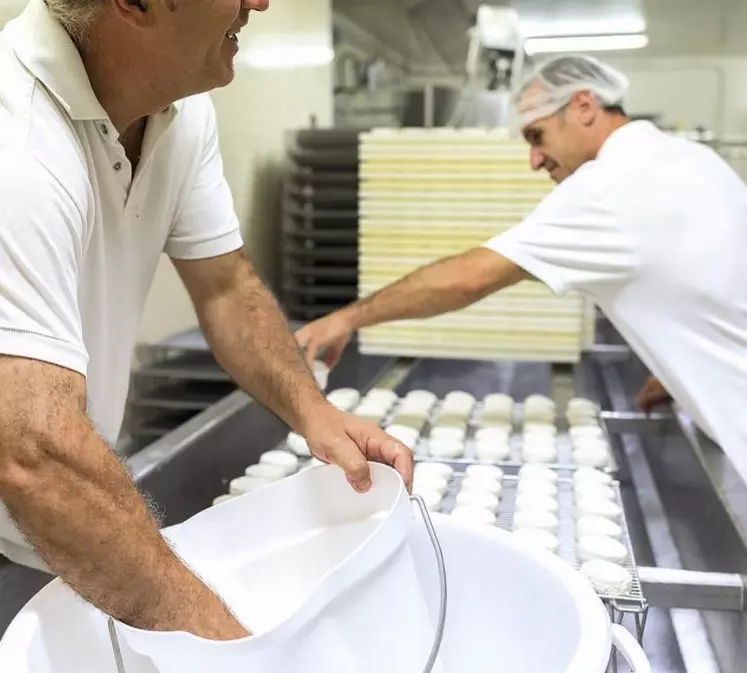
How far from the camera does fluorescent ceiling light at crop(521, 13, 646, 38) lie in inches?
187

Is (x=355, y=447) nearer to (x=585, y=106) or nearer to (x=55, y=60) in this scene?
(x=55, y=60)

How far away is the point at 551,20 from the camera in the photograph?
4723 millimetres

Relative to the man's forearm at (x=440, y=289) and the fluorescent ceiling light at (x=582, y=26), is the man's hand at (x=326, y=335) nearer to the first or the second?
the man's forearm at (x=440, y=289)

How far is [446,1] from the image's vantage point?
444cm

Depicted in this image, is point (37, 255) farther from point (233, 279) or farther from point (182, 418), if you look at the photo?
point (182, 418)

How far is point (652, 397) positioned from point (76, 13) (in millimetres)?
1552

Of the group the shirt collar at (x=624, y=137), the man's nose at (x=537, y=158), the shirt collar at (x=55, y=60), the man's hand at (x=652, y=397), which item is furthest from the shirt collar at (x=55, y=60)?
the man's hand at (x=652, y=397)

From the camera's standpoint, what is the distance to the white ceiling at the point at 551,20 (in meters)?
4.48

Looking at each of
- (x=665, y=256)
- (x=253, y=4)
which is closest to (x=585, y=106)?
(x=665, y=256)

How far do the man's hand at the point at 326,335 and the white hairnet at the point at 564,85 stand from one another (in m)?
0.63

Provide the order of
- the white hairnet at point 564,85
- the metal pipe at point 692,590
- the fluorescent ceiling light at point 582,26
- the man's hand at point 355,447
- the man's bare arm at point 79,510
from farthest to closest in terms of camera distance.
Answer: the fluorescent ceiling light at point 582,26, the white hairnet at point 564,85, the metal pipe at point 692,590, the man's hand at point 355,447, the man's bare arm at point 79,510

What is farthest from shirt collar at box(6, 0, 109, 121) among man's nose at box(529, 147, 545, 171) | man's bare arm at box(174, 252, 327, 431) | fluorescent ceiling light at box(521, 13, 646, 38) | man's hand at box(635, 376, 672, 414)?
fluorescent ceiling light at box(521, 13, 646, 38)

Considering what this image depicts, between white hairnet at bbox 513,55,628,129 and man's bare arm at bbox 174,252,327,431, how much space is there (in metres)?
0.85

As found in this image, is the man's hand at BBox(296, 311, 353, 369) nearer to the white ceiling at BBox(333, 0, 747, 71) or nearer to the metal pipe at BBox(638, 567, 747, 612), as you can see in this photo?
the metal pipe at BBox(638, 567, 747, 612)
